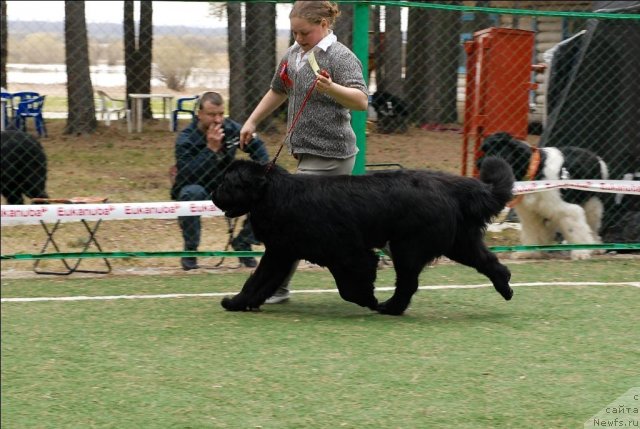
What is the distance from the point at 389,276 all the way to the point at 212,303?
154cm

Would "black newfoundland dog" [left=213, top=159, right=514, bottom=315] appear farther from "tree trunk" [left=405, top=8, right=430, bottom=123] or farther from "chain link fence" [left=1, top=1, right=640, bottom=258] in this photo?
"tree trunk" [left=405, top=8, right=430, bottom=123]

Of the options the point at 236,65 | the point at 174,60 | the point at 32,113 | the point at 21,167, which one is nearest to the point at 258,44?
the point at 236,65

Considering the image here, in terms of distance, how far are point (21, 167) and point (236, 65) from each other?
10.2 feet

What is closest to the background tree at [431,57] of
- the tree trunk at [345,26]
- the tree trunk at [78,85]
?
the tree trunk at [345,26]

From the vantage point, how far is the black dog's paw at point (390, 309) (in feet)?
18.3

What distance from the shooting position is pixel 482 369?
4.48 metres

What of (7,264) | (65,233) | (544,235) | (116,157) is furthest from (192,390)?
(116,157)

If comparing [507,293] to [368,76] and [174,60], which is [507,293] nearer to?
[368,76]

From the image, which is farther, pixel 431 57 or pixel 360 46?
pixel 431 57

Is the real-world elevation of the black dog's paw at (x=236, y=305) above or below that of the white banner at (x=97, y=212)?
below

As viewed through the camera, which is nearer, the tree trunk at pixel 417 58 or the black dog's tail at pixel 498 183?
the black dog's tail at pixel 498 183

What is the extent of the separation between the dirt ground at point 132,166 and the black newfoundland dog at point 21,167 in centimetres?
52

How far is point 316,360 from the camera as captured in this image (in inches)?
181

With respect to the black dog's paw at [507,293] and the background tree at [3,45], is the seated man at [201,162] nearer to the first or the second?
the black dog's paw at [507,293]
